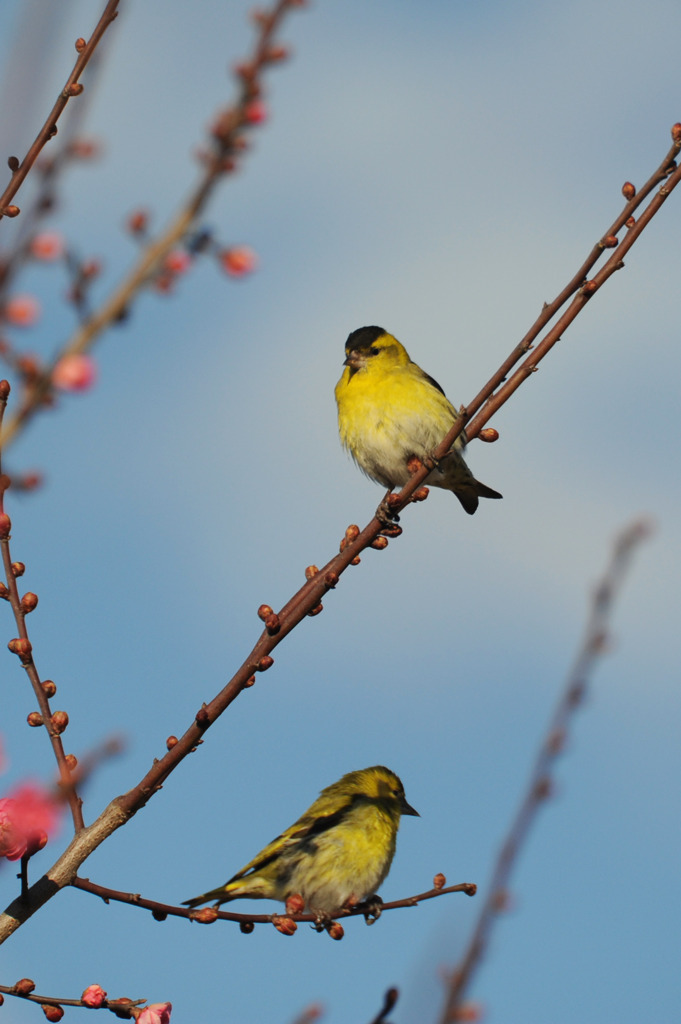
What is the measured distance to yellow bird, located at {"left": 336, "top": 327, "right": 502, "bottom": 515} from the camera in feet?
26.4

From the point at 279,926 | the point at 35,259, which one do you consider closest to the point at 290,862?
the point at 279,926

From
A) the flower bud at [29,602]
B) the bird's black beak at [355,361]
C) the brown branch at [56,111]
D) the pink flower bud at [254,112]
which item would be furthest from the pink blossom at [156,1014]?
the bird's black beak at [355,361]

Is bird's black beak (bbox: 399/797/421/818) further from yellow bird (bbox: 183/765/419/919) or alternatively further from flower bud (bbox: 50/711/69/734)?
flower bud (bbox: 50/711/69/734)

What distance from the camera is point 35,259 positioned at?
1.62 meters

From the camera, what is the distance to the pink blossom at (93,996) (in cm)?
335

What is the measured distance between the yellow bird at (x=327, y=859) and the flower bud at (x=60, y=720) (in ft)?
9.76

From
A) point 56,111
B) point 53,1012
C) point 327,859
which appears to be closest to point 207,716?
point 53,1012

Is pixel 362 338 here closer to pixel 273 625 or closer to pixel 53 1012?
pixel 273 625

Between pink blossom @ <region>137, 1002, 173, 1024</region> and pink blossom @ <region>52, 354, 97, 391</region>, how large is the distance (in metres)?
2.55

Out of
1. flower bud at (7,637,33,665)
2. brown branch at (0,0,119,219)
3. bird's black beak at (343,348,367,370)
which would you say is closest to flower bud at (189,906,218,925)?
flower bud at (7,637,33,665)

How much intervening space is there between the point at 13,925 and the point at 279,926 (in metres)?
1.02

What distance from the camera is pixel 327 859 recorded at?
269 inches

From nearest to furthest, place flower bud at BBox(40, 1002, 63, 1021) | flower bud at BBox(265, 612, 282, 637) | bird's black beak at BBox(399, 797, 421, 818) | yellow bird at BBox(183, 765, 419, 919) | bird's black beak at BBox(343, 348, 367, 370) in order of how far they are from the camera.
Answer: flower bud at BBox(40, 1002, 63, 1021) → flower bud at BBox(265, 612, 282, 637) → yellow bird at BBox(183, 765, 419, 919) → bird's black beak at BBox(399, 797, 421, 818) → bird's black beak at BBox(343, 348, 367, 370)

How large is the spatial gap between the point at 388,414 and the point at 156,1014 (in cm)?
534
